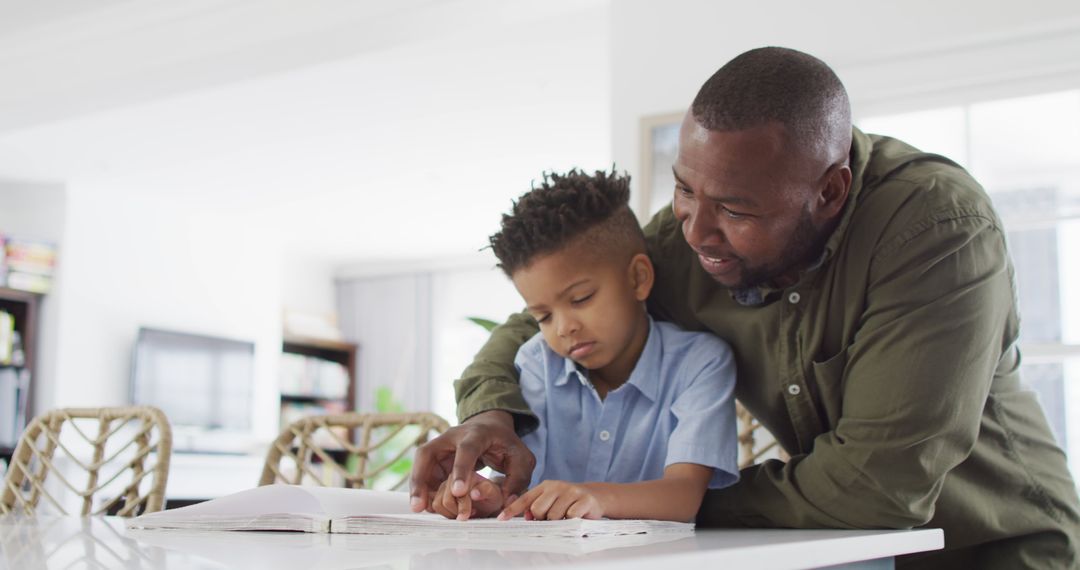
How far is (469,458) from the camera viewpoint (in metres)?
1.07

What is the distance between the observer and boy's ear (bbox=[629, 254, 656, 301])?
53.1 inches

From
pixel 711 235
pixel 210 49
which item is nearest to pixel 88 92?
pixel 210 49

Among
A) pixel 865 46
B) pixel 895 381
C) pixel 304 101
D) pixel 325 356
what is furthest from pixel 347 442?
pixel 325 356

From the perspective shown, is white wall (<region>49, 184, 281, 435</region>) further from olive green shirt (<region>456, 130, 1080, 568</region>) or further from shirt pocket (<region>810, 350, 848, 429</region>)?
shirt pocket (<region>810, 350, 848, 429</region>)

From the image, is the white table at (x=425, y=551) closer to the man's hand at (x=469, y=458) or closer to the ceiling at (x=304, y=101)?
the man's hand at (x=469, y=458)

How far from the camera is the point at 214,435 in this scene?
709 cm

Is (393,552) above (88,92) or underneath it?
underneath

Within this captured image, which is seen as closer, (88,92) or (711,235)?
(711,235)

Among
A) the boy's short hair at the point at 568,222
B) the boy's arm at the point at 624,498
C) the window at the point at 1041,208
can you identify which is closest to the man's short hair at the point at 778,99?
the boy's short hair at the point at 568,222

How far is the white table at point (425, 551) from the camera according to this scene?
2.07 ft

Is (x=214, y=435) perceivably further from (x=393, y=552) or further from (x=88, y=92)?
(x=393, y=552)

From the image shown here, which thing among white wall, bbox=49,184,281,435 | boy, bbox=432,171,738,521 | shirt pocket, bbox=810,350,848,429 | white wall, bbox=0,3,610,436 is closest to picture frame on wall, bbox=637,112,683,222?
white wall, bbox=0,3,610,436

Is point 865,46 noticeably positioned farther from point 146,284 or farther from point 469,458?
point 146,284

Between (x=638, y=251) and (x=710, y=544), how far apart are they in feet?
2.18
